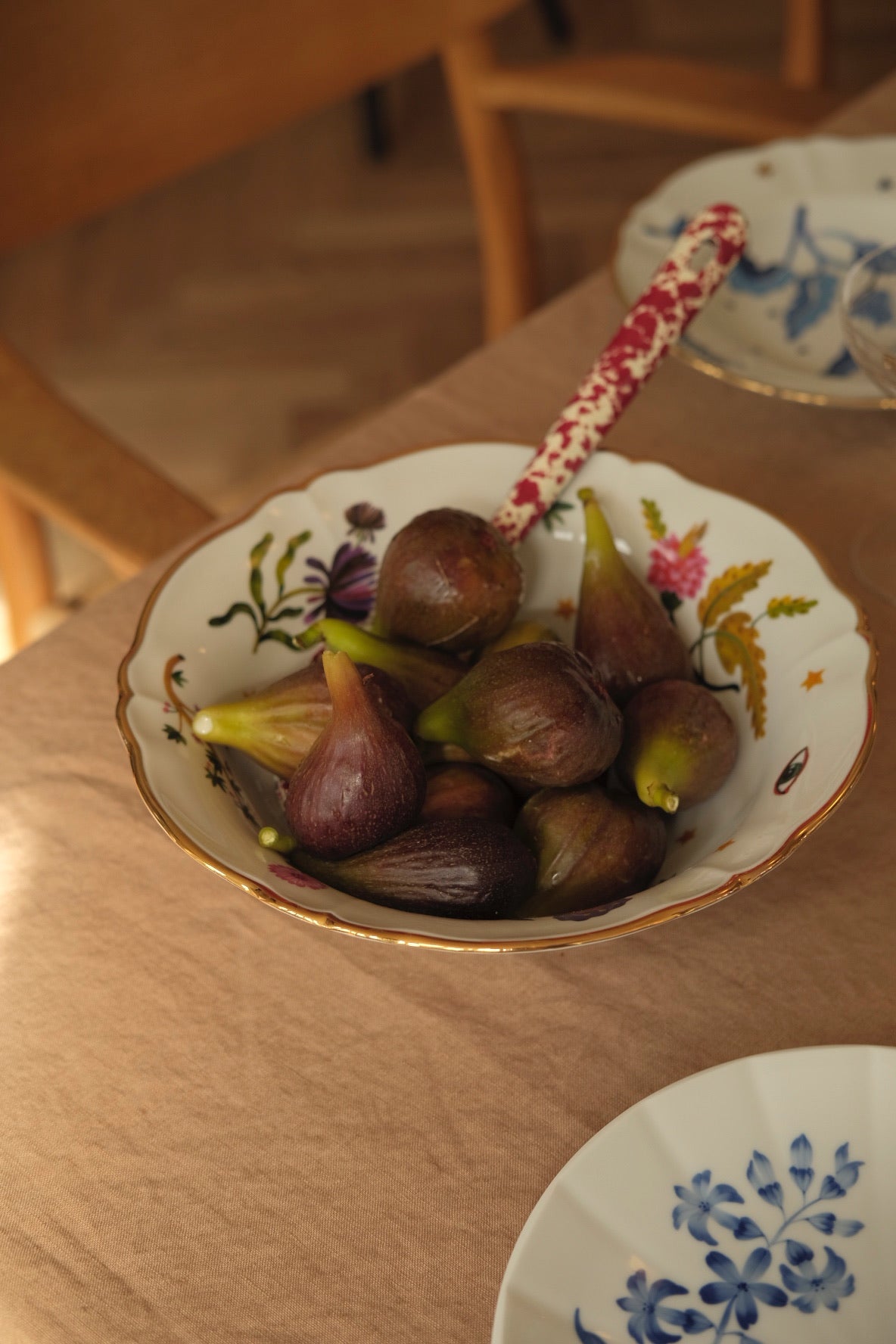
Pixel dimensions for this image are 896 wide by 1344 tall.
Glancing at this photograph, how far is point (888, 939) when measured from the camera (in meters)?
0.41

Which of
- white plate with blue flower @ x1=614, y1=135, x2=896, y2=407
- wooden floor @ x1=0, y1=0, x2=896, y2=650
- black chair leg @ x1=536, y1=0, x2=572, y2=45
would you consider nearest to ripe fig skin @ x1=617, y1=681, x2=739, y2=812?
white plate with blue flower @ x1=614, y1=135, x2=896, y2=407

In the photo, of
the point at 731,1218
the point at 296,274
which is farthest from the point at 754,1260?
the point at 296,274

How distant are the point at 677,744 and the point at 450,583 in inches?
3.8

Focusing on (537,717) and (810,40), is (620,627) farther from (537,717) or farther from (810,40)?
(810,40)

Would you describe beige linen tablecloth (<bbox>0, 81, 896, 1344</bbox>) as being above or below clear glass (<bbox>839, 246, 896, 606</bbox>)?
below

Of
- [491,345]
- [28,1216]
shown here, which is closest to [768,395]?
[491,345]

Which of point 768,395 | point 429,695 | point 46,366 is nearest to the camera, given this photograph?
point 429,695

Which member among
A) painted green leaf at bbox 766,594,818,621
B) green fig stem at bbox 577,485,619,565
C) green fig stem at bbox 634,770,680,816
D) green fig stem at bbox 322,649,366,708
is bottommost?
green fig stem at bbox 634,770,680,816

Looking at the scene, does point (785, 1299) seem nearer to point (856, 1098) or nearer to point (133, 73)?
point (856, 1098)

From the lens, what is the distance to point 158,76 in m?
0.87

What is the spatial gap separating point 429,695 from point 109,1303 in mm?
209

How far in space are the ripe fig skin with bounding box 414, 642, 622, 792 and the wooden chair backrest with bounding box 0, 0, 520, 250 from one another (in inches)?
24.7

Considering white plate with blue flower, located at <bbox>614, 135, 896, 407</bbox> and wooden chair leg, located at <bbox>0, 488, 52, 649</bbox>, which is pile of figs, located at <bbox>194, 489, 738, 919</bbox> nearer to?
white plate with blue flower, located at <bbox>614, 135, 896, 407</bbox>

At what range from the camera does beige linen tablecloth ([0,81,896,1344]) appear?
35cm
